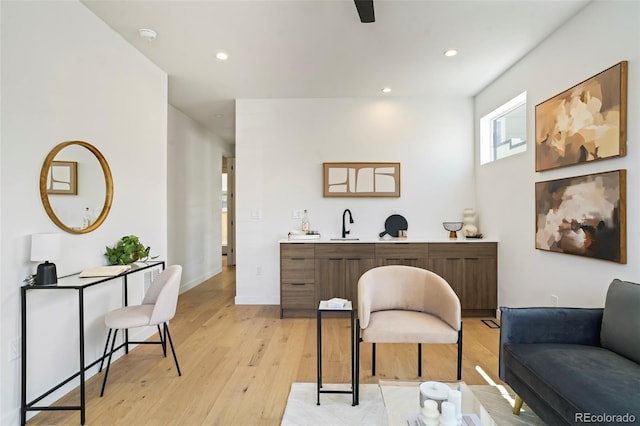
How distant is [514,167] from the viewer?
3.66 meters

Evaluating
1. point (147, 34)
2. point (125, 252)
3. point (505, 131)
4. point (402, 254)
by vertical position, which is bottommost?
point (402, 254)

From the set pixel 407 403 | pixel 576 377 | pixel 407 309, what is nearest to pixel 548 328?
pixel 576 377

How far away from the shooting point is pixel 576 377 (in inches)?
63.0

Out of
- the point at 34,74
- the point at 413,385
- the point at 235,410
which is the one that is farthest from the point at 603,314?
the point at 34,74

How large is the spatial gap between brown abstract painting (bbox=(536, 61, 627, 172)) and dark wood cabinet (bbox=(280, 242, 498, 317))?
52.6 inches

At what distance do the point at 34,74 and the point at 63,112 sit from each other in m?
0.29

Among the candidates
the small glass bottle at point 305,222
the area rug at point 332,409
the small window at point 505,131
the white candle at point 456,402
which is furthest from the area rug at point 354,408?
the small window at point 505,131

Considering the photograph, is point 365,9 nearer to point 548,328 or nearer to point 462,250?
point 548,328

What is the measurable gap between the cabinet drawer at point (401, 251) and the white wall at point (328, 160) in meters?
0.56

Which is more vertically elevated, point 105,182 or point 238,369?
point 105,182

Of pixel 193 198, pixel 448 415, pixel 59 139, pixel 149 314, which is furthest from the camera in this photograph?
pixel 193 198

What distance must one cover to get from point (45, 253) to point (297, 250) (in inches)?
99.6

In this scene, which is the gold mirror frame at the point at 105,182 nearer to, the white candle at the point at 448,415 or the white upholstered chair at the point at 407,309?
the white upholstered chair at the point at 407,309

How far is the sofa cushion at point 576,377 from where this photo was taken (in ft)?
4.67
